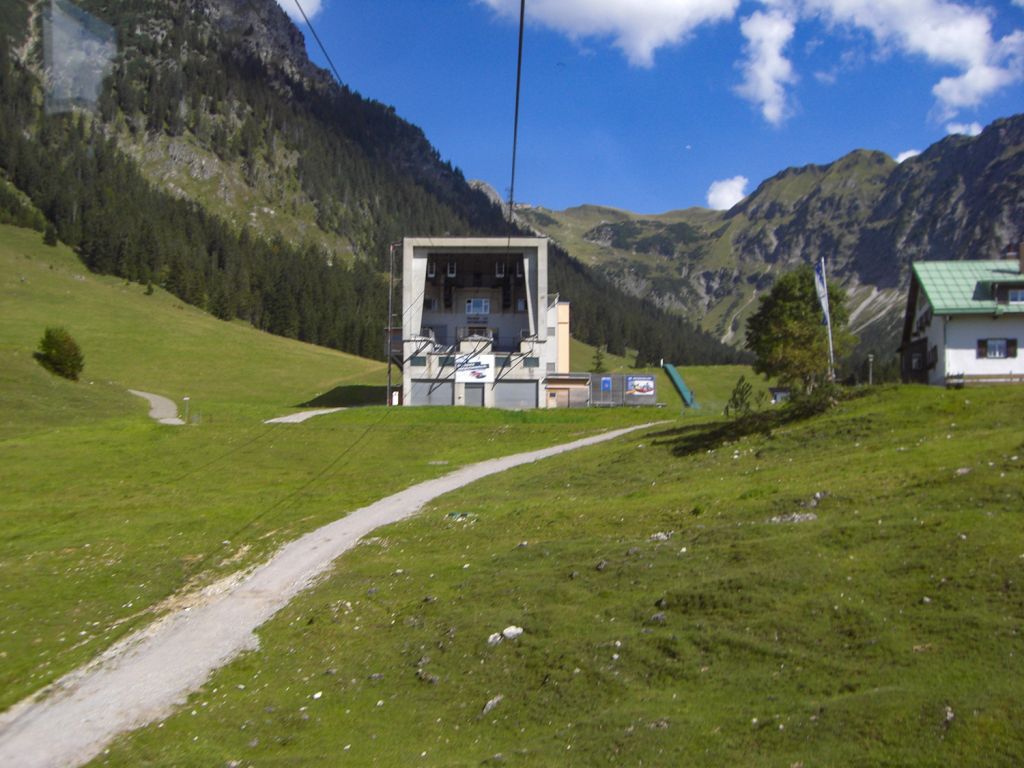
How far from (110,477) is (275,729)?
3099 centimetres

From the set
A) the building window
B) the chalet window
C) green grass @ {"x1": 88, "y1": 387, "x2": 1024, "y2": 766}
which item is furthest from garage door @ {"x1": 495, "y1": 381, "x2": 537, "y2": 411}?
green grass @ {"x1": 88, "y1": 387, "x2": 1024, "y2": 766}

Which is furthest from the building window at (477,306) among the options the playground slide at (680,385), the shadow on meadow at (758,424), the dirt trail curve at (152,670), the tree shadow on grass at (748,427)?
the dirt trail curve at (152,670)

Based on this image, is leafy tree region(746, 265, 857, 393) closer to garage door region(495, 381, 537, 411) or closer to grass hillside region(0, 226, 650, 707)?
grass hillside region(0, 226, 650, 707)

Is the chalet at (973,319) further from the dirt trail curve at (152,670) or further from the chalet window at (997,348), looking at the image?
the dirt trail curve at (152,670)

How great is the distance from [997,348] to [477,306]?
1745 inches

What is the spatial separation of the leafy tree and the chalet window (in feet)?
23.2

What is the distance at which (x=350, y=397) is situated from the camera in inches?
3418

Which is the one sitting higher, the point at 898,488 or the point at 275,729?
the point at 898,488

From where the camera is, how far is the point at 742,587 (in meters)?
13.5

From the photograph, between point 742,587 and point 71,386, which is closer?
point 742,587

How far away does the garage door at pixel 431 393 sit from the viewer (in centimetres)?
7056

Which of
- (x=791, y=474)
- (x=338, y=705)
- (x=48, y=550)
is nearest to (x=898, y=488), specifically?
(x=791, y=474)

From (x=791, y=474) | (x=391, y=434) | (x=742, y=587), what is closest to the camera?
(x=742, y=587)

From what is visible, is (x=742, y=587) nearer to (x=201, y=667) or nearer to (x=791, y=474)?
(x=201, y=667)
